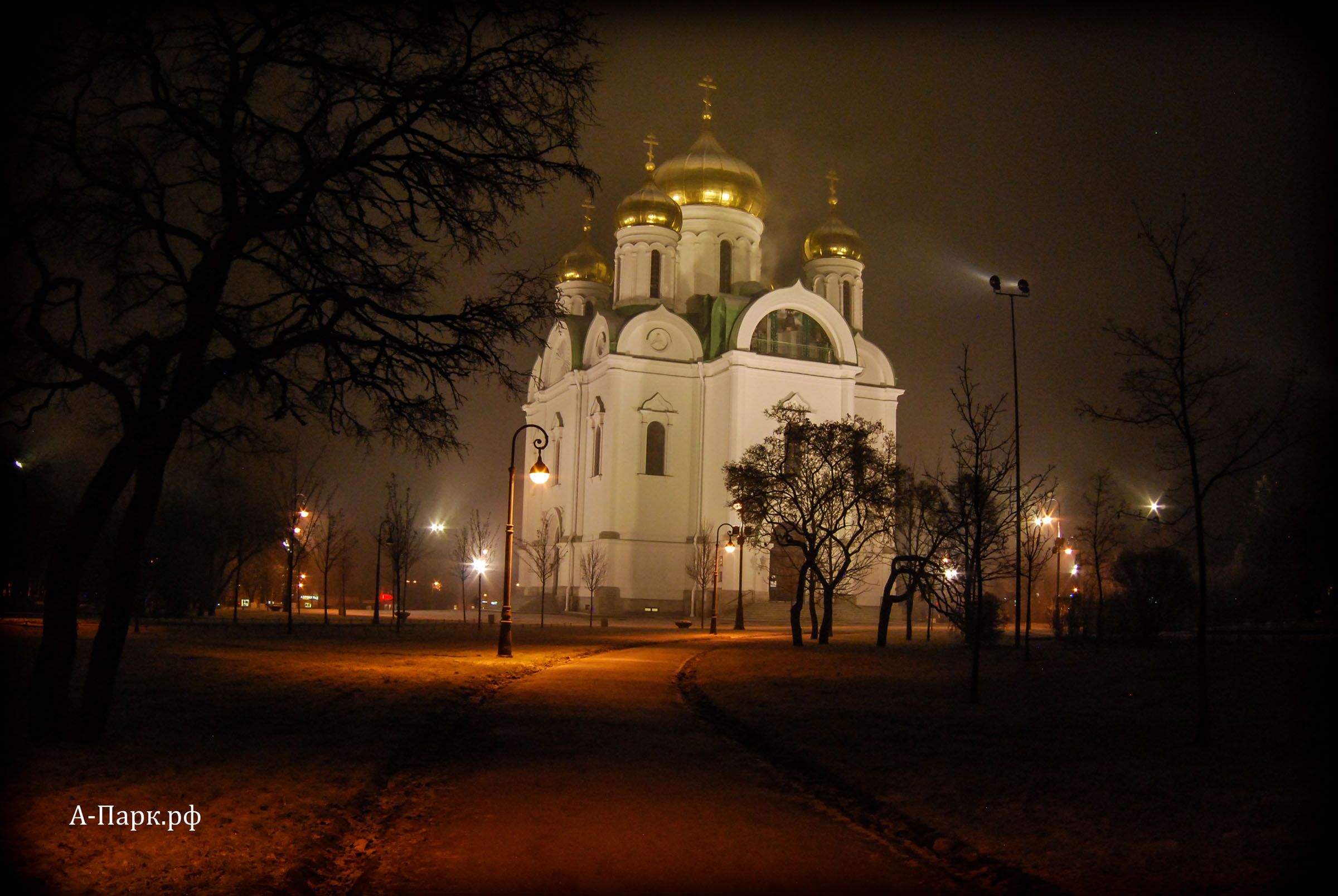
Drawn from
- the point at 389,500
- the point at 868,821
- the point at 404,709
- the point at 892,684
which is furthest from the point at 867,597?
the point at 868,821

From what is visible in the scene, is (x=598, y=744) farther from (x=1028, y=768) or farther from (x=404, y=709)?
(x=1028, y=768)

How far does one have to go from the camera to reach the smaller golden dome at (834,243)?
6569 cm

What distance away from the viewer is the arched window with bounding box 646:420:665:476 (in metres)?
56.8

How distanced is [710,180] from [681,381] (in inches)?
508

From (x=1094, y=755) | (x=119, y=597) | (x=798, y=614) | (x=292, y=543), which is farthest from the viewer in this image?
(x=292, y=543)

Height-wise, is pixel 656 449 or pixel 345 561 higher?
pixel 656 449

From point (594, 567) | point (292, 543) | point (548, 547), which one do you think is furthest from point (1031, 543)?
point (548, 547)

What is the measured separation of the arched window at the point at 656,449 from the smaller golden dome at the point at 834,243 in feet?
55.3

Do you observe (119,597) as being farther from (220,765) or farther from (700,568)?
(700,568)

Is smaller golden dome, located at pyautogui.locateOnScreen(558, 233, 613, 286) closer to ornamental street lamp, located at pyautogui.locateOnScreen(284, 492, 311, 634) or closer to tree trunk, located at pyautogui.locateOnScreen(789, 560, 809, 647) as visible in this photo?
ornamental street lamp, located at pyautogui.locateOnScreen(284, 492, 311, 634)

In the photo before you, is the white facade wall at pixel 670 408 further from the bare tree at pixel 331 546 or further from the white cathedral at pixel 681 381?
the bare tree at pixel 331 546

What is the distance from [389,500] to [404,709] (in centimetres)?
2915

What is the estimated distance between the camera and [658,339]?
58281mm

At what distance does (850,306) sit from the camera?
214 feet
